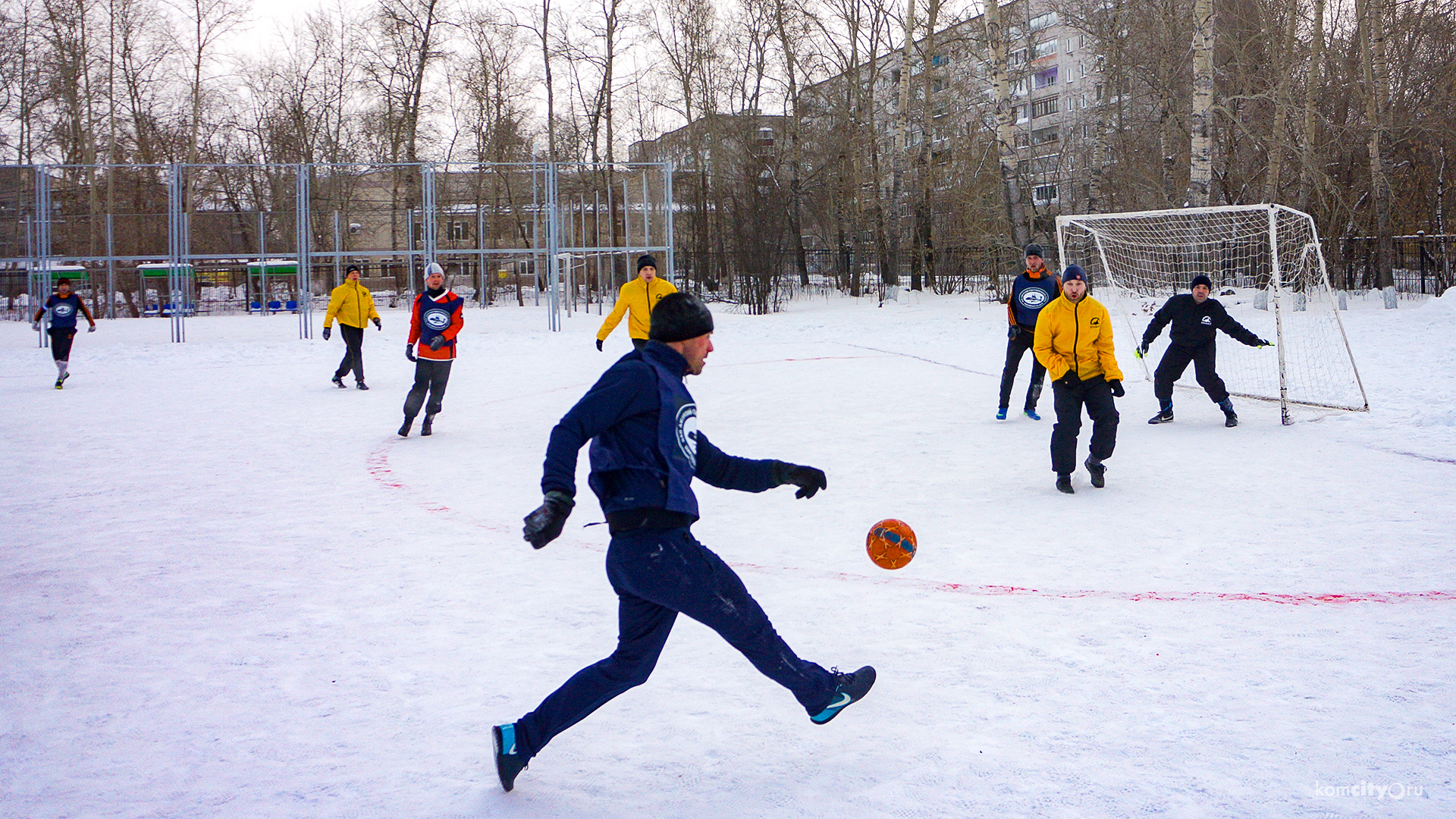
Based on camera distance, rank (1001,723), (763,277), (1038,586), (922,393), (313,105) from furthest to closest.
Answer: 1. (313,105)
2. (763,277)
3. (922,393)
4. (1038,586)
5. (1001,723)

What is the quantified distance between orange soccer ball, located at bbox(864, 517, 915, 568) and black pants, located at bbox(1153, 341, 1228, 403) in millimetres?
7072

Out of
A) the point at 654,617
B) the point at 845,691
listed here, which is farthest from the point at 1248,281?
the point at 654,617

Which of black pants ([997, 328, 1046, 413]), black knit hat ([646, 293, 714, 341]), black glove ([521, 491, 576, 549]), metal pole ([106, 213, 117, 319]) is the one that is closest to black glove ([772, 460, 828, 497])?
black knit hat ([646, 293, 714, 341])

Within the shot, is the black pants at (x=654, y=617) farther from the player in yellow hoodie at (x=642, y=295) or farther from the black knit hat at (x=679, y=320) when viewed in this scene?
the player in yellow hoodie at (x=642, y=295)

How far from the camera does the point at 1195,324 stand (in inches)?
418

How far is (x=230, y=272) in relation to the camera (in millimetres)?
40656

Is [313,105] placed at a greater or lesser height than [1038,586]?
greater

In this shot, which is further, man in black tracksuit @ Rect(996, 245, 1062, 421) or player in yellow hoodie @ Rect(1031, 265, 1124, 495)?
man in black tracksuit @ Rect(996, 245, 1062, 421)

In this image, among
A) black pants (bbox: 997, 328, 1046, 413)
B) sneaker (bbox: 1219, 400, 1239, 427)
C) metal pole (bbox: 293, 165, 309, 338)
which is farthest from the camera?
metal pole (bbox: 293, 165, 309, 338)

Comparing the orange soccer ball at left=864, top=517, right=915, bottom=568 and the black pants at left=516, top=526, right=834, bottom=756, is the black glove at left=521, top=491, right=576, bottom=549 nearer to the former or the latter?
the black pants at left=516, top=526, right=834, bottom=756

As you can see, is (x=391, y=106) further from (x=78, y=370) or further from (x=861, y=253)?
(x=78, y=370)

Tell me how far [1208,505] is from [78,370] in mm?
17386

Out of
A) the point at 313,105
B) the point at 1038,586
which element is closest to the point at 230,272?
the point at 313,105

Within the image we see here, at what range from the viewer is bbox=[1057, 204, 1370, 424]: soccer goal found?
38.7 ft
